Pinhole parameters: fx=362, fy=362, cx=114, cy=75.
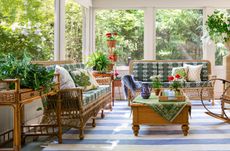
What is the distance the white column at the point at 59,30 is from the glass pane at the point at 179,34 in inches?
127

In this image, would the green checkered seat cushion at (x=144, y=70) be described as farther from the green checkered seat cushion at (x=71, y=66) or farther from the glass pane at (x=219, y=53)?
the green checkered seat cushion at (x=71, y=66)

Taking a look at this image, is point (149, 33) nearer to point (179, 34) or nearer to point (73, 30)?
point (179, 34)

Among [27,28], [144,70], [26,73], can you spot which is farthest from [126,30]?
[26,73]

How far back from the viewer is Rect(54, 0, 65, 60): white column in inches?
245

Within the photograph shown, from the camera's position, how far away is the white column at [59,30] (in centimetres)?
623

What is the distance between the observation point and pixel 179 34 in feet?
29.4

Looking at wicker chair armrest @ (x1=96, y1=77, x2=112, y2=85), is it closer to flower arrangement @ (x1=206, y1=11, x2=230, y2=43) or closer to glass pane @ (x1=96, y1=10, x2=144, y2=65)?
glass pane @ (x1=96, y1=10, x2=144, y2=65)

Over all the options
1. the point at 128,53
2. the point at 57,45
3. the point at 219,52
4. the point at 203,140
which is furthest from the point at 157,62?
the point at 203,140

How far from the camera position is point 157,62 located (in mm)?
8148

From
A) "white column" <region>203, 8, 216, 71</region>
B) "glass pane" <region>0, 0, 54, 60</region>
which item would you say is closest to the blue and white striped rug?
"glass pane" <region>0, 0, 54, 60</region>

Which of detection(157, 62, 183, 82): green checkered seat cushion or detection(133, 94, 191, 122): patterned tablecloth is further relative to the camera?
detection(157, 62, 183, 82): green checkered seat cushion

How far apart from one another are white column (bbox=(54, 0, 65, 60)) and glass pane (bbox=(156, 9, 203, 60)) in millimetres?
3236

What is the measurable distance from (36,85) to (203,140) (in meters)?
2.07

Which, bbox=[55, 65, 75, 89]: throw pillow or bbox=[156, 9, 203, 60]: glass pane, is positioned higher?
bbox=[156, 9, 203, 60]: glass pane
